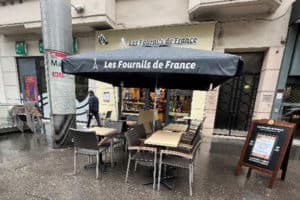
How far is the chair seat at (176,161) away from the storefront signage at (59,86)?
3.00 meters

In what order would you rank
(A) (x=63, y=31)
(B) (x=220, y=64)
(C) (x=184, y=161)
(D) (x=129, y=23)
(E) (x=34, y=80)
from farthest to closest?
(E) (x=34, y=80)
(D) (x=129, y=23)
(A) (x=63, y=31)
(C) (x=184, y=161)
(B) (x=220, y=64)

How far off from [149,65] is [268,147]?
2.72 metres

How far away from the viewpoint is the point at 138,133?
11.5ft

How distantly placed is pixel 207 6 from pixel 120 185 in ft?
17.7

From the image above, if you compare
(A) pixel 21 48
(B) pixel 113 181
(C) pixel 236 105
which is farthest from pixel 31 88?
(C) pixel 236 105

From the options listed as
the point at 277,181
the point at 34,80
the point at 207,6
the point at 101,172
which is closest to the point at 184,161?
the point at 101,172

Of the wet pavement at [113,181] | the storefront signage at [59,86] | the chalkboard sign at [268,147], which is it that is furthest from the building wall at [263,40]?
the storefront signage at [59,86]

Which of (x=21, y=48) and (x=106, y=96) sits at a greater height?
(x=21, y=48)

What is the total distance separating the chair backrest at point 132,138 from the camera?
3050 mm

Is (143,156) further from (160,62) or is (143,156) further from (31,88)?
(31,88)

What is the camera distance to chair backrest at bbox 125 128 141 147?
10.0ft

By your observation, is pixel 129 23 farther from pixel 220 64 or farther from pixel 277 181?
pixel 277 181

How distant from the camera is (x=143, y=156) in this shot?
3.19 metres

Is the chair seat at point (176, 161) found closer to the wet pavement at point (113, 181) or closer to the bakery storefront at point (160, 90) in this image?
the wet pavement at point (113, 181)
